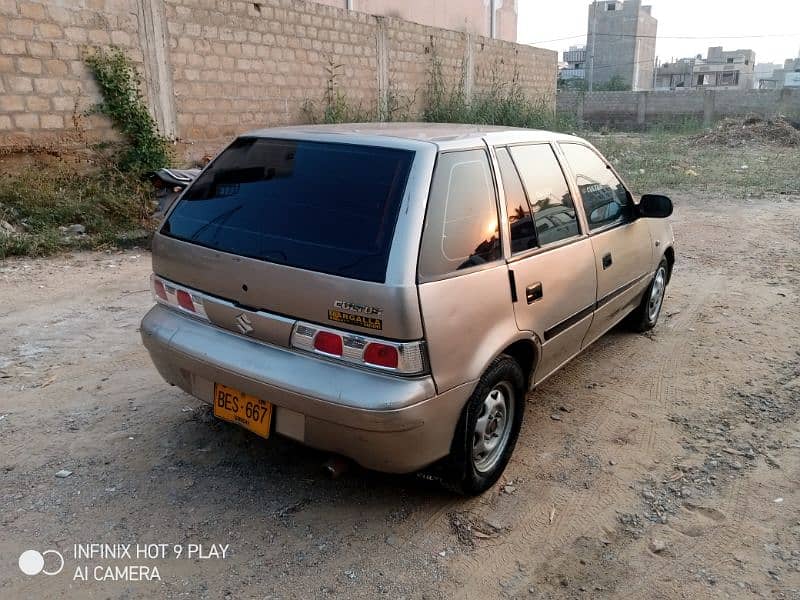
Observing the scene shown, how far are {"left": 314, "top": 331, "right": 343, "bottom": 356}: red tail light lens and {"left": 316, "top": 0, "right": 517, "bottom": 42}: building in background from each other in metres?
13.6

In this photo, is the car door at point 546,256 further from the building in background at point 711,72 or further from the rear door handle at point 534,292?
the building in background at point 711,72

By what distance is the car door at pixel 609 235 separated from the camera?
3830 millimetres

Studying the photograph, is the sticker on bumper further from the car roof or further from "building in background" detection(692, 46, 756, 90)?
"building in background" detection(692, 46, 756, 90)

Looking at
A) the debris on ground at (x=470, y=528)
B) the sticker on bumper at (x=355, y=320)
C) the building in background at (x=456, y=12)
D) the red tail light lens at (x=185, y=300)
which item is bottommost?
the debris on ground at (x=470, y=528)

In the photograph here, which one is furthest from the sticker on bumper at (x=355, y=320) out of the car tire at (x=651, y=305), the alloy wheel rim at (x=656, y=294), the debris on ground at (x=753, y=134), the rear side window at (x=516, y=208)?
the debris on ground at (x=753, y=134)

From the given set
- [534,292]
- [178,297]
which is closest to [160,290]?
[178,297]

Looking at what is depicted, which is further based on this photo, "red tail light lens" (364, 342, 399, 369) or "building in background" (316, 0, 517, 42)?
"building in background" (316, 0, 517, 42)

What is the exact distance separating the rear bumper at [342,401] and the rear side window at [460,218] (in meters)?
0.49

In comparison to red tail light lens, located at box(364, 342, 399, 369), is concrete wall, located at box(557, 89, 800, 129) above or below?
above

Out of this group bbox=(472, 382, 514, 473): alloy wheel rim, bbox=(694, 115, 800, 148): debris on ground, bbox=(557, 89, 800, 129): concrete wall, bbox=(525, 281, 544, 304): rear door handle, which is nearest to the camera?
bbox=(472, 382, 514, 473): alloy wheel rim

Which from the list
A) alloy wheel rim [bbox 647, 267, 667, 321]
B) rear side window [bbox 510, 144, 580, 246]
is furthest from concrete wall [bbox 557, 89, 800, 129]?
rear side window [bbox 510, 144, 580, 246]

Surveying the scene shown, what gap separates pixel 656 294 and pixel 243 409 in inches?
148

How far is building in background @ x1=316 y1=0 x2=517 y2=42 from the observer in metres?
16.8

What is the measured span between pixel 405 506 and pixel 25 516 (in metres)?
1.66
